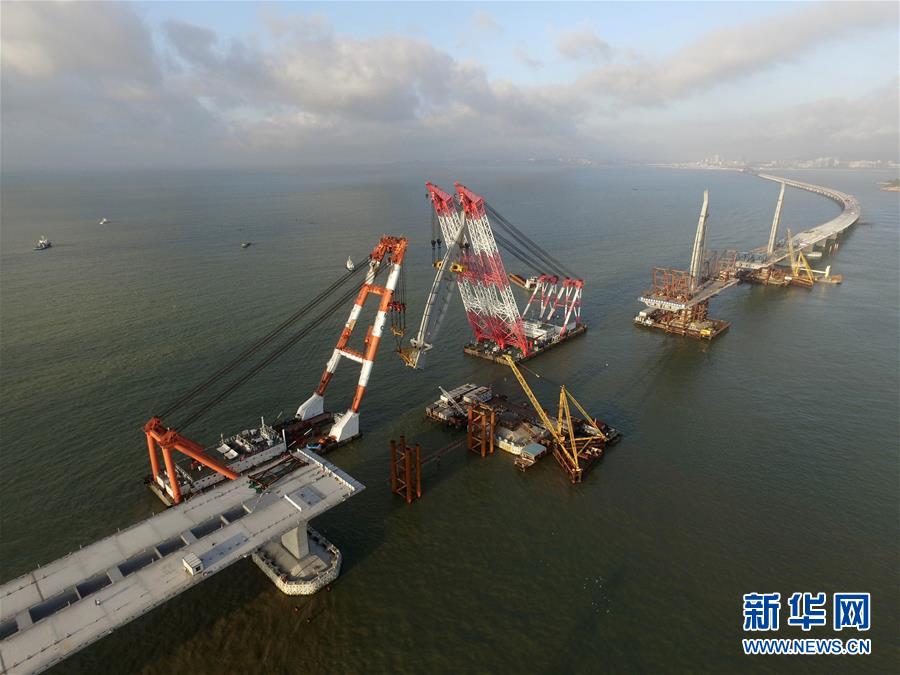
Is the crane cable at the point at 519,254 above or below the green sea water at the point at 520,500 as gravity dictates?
above

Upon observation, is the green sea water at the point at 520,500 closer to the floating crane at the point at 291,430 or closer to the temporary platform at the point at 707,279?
the floating crane at the point at 291,430

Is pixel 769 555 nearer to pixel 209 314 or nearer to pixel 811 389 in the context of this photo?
pixel 811 389

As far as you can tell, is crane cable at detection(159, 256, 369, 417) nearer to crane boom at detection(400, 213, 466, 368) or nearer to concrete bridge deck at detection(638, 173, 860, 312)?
crane boom at detection(400, 213, 466, 368)

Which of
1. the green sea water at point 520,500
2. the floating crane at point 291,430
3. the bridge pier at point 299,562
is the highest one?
the floating crane at point 291,430

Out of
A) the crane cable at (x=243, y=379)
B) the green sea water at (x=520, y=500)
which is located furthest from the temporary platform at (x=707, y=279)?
the crane cable at (x=243, y=379)

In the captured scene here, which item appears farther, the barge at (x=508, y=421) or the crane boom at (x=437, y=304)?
the crane boom at (x=437, y=304)

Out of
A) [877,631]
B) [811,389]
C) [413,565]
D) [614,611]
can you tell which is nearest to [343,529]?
[413,565]
